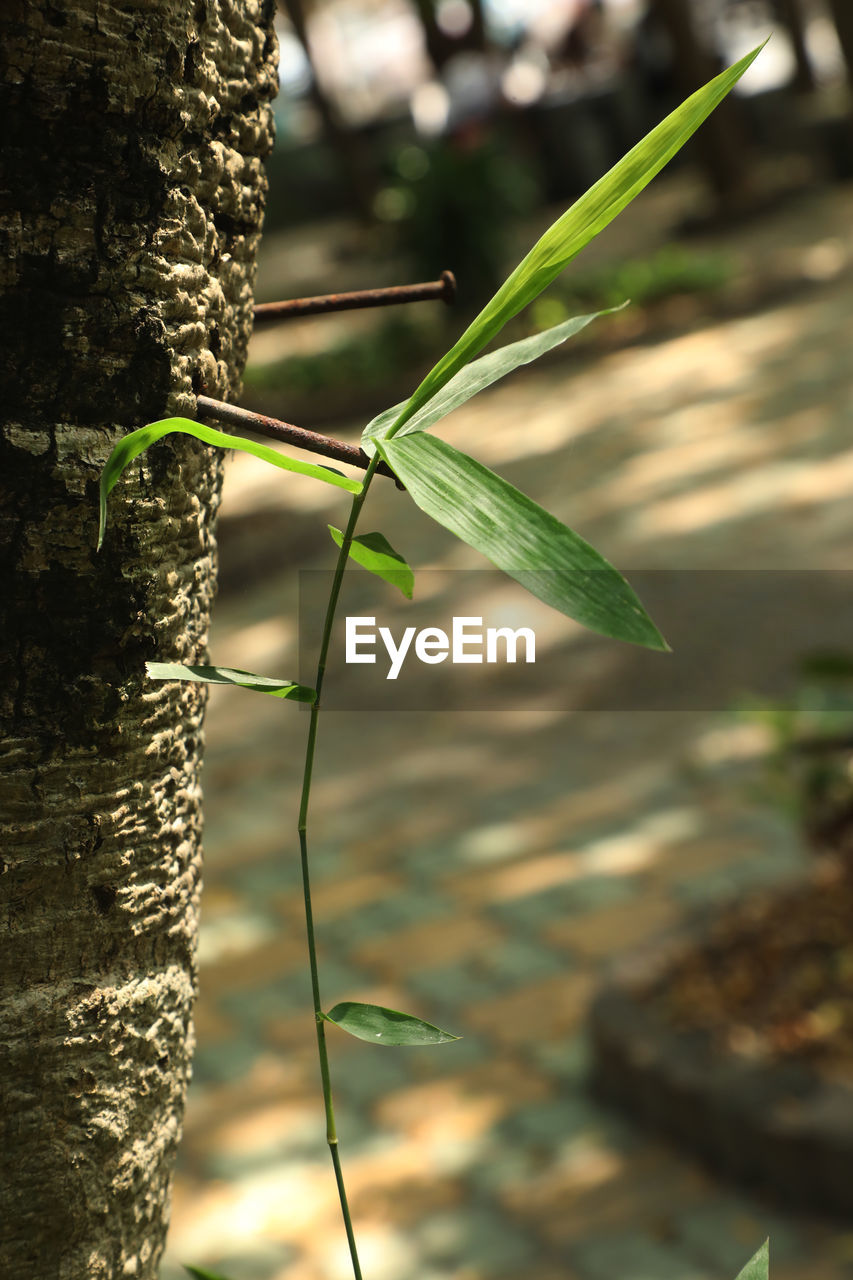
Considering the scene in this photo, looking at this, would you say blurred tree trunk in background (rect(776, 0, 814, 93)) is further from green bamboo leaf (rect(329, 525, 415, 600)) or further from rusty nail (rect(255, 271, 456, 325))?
green bamboo leaf (rect(329, 525, 415, 600))

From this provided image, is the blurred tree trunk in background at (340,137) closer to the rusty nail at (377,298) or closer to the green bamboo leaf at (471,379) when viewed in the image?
the rusty nail at (377,298)

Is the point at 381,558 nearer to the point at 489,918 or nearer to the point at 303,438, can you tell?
the point at 303,438

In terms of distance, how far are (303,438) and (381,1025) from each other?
9.6 inches

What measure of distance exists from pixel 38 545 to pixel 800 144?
50.8ft

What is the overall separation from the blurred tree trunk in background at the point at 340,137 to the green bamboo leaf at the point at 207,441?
57.0 feet

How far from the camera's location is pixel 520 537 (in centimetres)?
48

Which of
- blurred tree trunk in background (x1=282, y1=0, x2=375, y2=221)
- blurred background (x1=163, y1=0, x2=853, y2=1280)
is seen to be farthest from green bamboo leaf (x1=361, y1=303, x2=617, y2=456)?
blurred tree trunk in background (x1=282, y1=0, x2=375, y2=221)

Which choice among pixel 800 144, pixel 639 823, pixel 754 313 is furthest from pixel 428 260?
pixel 639 823

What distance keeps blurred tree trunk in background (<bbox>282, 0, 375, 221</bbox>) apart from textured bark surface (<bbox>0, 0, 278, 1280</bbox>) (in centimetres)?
1724

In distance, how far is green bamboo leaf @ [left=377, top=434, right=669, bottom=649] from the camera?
448 millimetres

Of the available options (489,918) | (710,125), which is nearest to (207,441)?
(489,918)

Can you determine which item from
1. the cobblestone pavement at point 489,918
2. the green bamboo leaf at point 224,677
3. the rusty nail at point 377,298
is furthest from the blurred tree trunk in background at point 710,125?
the green bamboo leaf at point 224,677

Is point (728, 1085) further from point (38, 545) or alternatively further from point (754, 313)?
point (754, 313)

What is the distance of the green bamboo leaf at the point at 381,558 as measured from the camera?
632mm
